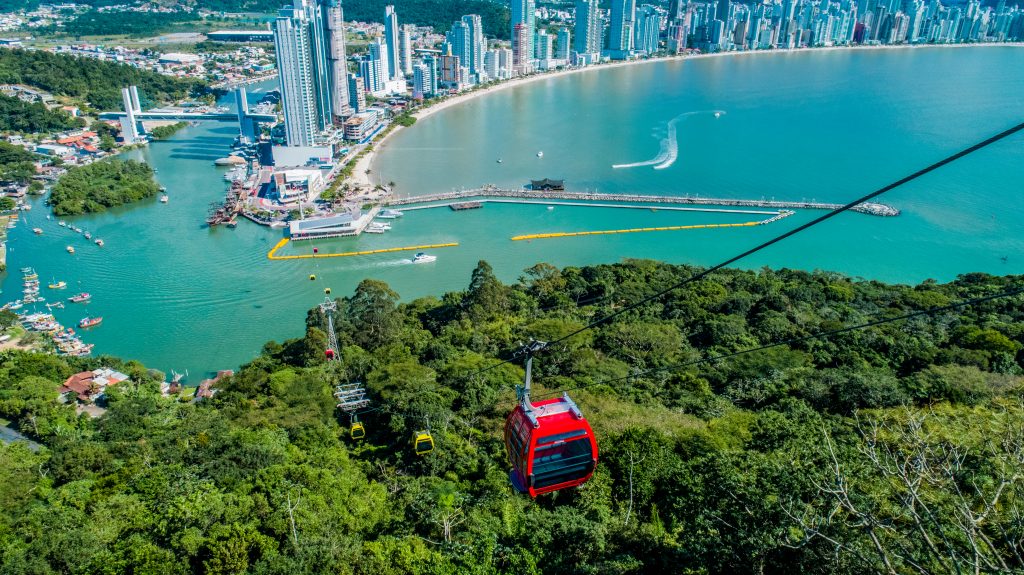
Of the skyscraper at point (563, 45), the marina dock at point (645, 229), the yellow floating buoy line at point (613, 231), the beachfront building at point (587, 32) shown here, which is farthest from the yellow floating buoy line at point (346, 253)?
the skyscraper at point (563, 45)

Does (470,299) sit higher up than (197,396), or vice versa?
(470,299)

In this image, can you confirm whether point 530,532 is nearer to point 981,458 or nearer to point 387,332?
point 981,458

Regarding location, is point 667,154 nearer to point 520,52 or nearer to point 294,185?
point 294,185

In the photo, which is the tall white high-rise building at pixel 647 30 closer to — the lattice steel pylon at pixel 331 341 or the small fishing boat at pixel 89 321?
the small fishing boat at pixel 89 321

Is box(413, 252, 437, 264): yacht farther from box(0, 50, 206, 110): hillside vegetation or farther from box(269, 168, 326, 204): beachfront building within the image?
box(0, 50, 206, 110): hillside vegetation

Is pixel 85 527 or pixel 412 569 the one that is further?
pixel 85 527

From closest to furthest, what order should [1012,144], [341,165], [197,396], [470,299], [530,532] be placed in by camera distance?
1. [530,532]
2. [197,396]
3. [470,299]
4. [341,165]
5. [1012,144]

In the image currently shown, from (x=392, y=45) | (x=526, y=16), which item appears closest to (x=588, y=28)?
(x=526, y=16)

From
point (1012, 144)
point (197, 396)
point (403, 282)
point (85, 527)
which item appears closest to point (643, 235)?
point (403, 282)
